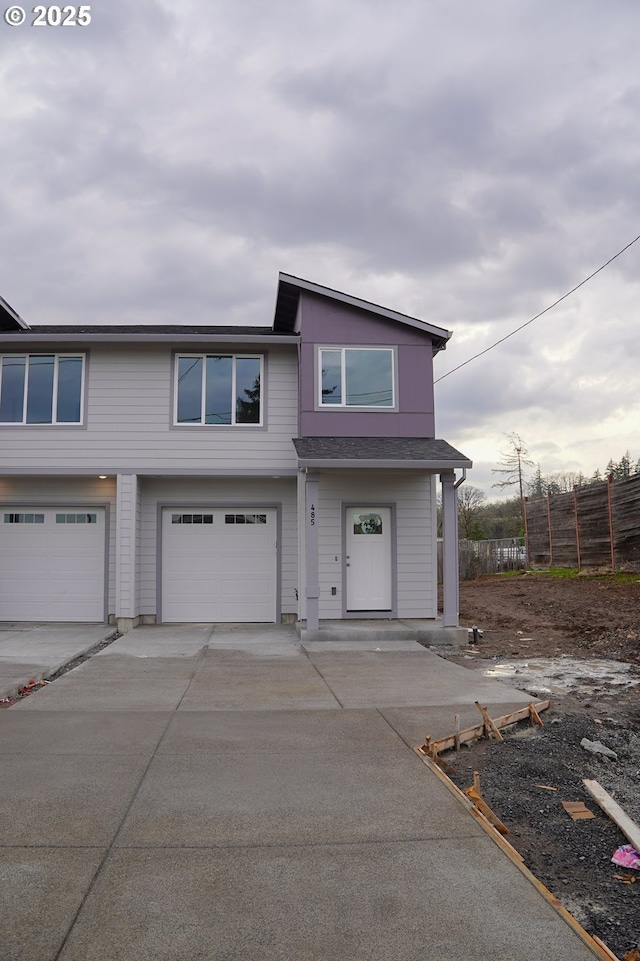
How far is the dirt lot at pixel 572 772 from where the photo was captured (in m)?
3.33

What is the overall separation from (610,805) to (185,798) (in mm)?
2672

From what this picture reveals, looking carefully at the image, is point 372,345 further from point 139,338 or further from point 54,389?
point 54,389

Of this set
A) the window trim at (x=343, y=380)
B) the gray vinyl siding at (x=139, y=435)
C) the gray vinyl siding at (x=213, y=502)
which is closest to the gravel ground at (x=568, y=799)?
the window trim at (x=343, y=380)

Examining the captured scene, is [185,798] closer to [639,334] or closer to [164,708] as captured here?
[164,708]

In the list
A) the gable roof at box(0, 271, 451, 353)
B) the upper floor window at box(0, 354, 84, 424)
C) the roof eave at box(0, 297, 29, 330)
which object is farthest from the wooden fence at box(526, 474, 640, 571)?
the roof eave at box(0, 297, 29, 330)

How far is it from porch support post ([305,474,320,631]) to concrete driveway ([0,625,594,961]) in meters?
4.41

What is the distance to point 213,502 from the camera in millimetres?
13922

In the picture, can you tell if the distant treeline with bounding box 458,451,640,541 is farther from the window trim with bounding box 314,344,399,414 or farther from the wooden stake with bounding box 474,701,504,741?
the wooden stake with bounding box 474,701,504,741

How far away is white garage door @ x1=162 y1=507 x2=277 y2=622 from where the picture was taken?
45.5 ft

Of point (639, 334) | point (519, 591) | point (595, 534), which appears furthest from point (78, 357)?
point (595, 534)

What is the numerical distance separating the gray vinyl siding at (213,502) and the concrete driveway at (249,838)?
6.11 meters

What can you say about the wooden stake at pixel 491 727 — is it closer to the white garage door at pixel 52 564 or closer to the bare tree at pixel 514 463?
the white garage door at pixel 52 564

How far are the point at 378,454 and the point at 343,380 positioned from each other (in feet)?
6.15

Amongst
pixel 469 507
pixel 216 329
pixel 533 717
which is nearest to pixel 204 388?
pixel 216 329
